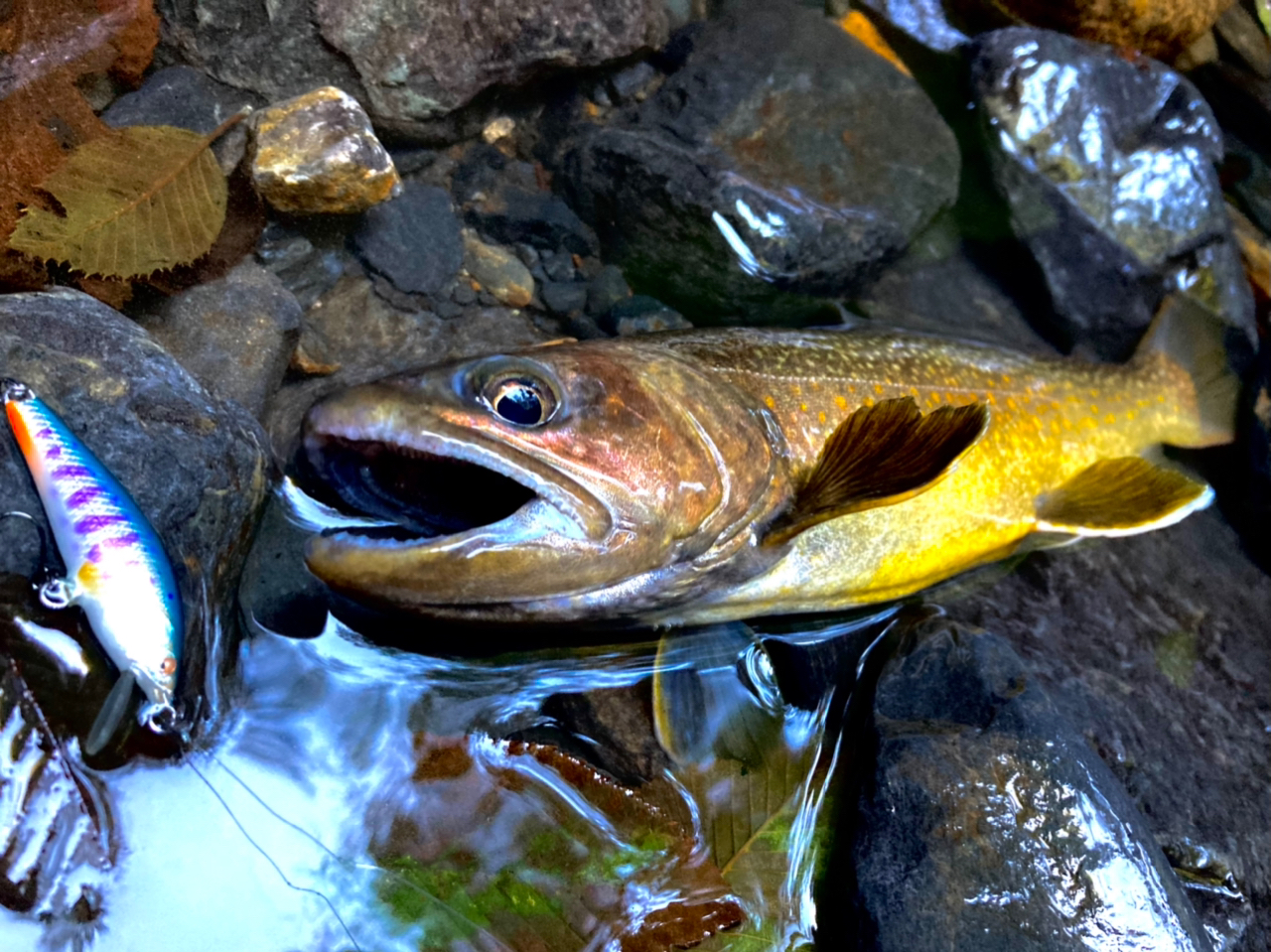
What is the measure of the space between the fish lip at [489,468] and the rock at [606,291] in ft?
5.69

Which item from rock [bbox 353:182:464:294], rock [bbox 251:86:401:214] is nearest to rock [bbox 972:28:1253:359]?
rock [bbox 353:182:464:294]

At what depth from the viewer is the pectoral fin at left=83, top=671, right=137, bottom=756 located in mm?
1985

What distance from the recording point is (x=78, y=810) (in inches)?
76.2

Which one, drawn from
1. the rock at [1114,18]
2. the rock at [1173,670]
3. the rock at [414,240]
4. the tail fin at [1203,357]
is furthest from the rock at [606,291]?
the rock at [1114,18]

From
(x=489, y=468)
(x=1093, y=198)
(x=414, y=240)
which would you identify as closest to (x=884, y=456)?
(x=489, y=468)

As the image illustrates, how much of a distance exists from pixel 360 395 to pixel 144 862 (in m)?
1.24

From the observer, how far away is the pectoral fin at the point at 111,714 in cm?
199

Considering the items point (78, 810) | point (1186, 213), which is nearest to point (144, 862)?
point (78, 810)

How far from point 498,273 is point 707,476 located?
1797 millimetres

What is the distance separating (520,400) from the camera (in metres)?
2.15

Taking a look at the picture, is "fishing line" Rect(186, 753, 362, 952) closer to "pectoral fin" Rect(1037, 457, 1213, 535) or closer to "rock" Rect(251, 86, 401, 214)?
"rock" Rect(251, 86, 401, 214)

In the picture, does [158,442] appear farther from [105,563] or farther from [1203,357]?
[1203,357]

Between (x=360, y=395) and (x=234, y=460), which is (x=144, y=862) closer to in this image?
(x=234, y=460)

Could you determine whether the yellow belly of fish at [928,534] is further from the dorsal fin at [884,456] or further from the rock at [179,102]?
the rock at [179,102]
